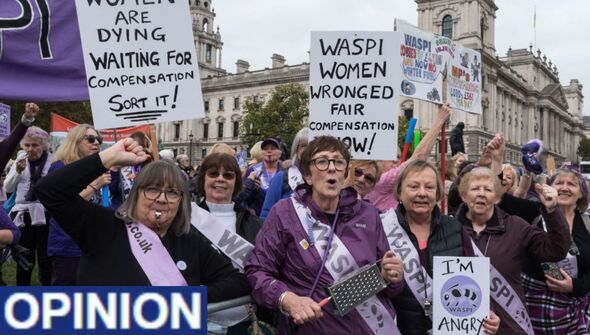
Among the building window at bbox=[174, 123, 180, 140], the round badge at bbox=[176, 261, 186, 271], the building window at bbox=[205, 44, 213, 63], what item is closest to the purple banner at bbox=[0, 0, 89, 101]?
the round badge at bbox=[176, 261, 186, 271]

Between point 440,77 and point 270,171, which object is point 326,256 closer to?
point 270,171

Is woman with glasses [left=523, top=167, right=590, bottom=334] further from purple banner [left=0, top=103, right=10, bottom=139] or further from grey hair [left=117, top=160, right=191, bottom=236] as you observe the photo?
purple banner [left=0, top=103, right=10, bottom=139]

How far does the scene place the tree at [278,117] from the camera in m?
49.9

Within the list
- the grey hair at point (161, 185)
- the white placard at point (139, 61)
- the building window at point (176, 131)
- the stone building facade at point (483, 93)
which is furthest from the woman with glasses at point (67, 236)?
the building window at point (176, 131)

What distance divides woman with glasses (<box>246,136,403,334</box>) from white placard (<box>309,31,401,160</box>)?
1.87 meters

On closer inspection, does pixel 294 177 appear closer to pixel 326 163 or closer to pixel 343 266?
pixel 326 163

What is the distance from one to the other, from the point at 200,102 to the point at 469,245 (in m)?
2.03

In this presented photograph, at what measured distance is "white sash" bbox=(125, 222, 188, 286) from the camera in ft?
8.69

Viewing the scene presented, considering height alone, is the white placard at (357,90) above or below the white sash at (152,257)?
above

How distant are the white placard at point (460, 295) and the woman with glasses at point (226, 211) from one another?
0.99 meters

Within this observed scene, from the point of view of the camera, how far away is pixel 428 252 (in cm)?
329

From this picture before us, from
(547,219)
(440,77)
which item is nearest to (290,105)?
(440,77)

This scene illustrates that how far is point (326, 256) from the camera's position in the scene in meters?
2.87

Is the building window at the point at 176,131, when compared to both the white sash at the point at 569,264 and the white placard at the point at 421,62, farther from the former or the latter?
the white sash at the point at 569,264
